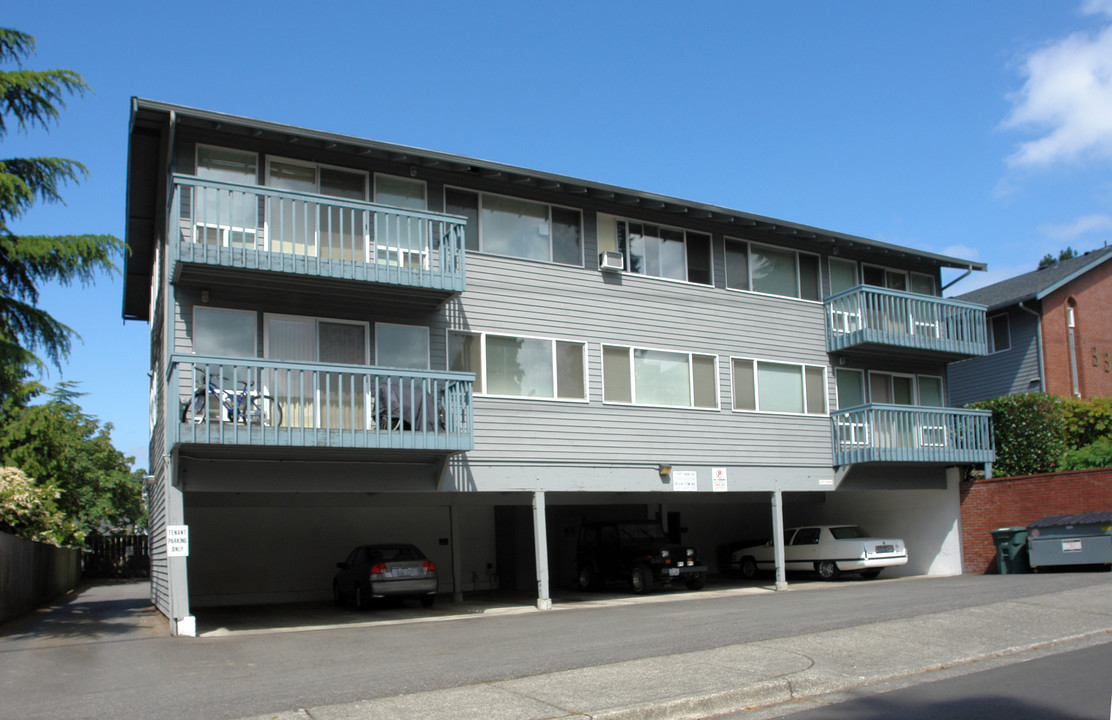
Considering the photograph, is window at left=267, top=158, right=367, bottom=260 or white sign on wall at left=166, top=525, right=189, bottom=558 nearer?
white sign on wall at left=166, top=525, right=189, bottom=558

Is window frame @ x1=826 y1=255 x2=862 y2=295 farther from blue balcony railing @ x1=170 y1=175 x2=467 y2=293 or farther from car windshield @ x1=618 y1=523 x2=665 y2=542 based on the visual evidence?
blue balcony railing @ x1=170 y1=175 x2=467 y2=293

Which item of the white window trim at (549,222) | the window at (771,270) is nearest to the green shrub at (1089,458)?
the window at (771,270)

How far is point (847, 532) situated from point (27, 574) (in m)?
18.2

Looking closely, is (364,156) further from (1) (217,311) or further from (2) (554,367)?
(2) (554,367)

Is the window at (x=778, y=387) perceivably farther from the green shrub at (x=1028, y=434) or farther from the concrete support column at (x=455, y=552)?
the concrete support column at (x=455, y=552)

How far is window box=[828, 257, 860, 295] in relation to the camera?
23.6 m

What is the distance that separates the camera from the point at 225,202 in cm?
1591

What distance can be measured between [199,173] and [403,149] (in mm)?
3416

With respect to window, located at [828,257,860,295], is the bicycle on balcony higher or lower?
lower

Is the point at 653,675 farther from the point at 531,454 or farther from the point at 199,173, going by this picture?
the point at 199,173

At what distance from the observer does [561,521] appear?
25125 mm

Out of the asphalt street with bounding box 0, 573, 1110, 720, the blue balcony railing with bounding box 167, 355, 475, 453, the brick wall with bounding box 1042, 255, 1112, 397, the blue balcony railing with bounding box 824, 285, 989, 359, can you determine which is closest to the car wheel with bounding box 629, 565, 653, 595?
the asphalt street with bounding box 0, 573, 1110, 720

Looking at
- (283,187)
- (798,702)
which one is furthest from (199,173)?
(798,702)

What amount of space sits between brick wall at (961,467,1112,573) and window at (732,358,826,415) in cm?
Answer: 434
